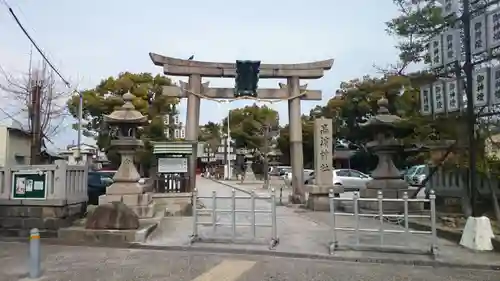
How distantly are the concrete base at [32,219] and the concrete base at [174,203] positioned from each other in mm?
3727

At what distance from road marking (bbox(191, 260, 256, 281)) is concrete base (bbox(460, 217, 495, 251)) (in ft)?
15.3

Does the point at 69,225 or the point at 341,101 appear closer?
the point at 69,225

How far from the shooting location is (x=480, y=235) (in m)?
9.27

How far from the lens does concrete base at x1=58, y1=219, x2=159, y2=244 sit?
33.9 feet

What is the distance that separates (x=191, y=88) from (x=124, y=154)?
16.3 feet

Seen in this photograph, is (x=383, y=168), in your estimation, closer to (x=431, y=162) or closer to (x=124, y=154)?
(x=431, y=162)

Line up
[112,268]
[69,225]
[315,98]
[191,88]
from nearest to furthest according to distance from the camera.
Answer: [112,268], [69,225], [191,88], [315,98]

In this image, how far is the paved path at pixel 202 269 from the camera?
7.43 metres

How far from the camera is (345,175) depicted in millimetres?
28859

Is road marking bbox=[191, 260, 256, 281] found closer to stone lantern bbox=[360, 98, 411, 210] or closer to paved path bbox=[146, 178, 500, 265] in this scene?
paved path bbox=[146, 178, 500, 265]

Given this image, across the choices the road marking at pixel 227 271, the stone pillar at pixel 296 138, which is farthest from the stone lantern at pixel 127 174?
the stone pillar at pixel 296 138

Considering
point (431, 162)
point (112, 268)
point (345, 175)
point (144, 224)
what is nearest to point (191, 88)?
point (144, 224)

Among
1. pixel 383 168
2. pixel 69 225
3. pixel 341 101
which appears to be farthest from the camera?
pixel 341 101

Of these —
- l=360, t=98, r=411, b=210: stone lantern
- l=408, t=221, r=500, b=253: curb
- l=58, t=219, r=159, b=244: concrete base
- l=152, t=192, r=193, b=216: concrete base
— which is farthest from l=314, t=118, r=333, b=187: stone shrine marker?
l=58, t=219, r=159, b=244: concrete base
